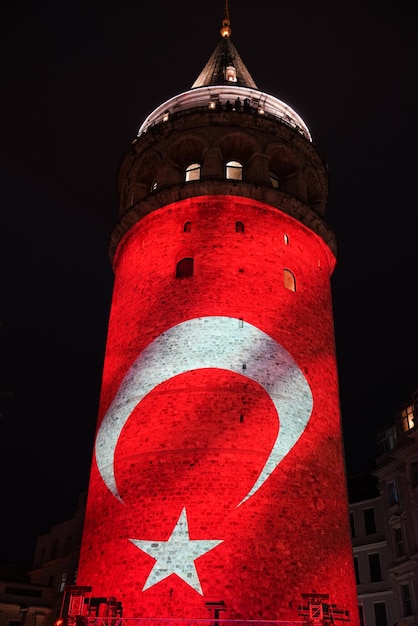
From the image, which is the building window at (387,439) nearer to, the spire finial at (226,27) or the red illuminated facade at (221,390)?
the red illuminated facade at (221,390)

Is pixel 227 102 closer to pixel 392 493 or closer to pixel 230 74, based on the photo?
pixel 230 74

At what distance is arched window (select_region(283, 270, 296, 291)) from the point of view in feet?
67.1

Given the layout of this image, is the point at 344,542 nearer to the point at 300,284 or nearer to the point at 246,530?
the point at 246,530

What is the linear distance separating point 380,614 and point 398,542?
359 centimetres

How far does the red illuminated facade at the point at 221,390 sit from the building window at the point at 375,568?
14.5 m

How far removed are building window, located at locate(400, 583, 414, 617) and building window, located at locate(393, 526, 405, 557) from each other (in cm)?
141

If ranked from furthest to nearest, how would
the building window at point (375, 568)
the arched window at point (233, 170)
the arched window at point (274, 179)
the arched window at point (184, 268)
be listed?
the building window at point (375, 568), the arched window at point (274, 179), the arched window at point (233, 170), the arched window at point (184, 268)

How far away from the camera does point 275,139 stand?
76.9ft

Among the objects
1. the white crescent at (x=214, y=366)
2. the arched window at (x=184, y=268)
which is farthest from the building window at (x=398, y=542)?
the arched window at (x=184, y=268)

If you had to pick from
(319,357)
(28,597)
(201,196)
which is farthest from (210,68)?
(28,597)

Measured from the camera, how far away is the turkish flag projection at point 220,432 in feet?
50.6

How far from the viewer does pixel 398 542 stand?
96.4 feet

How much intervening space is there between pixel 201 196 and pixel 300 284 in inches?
173

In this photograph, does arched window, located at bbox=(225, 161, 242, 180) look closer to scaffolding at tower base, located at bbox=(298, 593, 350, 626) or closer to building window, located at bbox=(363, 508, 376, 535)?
scaffolding at tower base, located at bbox=(298, 593, 350, 626)
